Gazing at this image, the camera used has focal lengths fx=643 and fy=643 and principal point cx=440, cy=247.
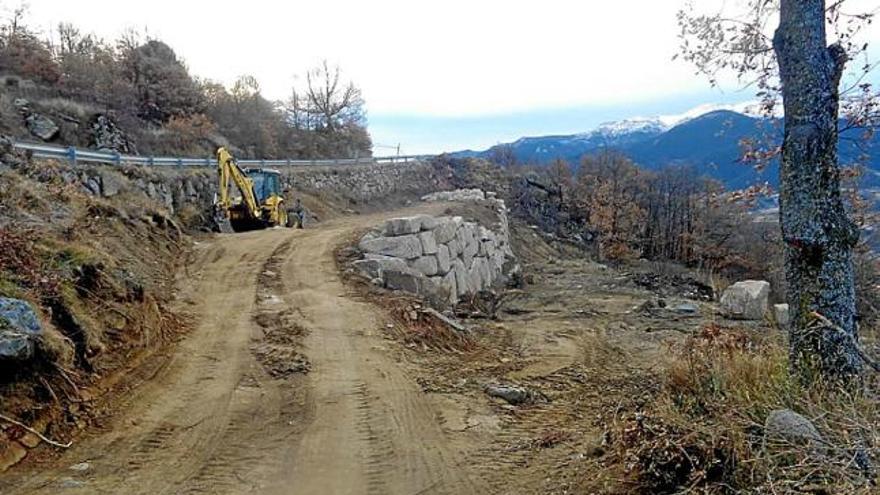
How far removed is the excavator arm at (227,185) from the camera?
2006 cm

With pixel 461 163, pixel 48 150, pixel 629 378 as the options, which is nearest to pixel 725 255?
pixel 461 163

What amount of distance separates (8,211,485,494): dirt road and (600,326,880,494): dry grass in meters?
1.48

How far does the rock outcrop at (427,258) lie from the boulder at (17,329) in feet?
22.6

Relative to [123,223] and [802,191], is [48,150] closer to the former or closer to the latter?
[123,223]

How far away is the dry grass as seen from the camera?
342 cm

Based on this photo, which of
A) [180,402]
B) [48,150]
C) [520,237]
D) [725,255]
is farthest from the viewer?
[725,255]

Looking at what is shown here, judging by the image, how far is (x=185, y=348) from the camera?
27.9 feet

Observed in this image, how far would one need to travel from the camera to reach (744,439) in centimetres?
398

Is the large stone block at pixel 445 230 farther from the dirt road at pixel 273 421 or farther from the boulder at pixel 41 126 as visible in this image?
the boulder at pixel 41 126

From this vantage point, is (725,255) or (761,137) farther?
(725,255)

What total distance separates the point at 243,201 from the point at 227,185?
76cm

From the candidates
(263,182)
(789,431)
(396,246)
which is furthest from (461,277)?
(789,431)

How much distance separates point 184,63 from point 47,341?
3709 cm

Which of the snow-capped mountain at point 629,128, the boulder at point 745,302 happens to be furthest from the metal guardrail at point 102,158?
the snow-capped mountain at point 629,128
